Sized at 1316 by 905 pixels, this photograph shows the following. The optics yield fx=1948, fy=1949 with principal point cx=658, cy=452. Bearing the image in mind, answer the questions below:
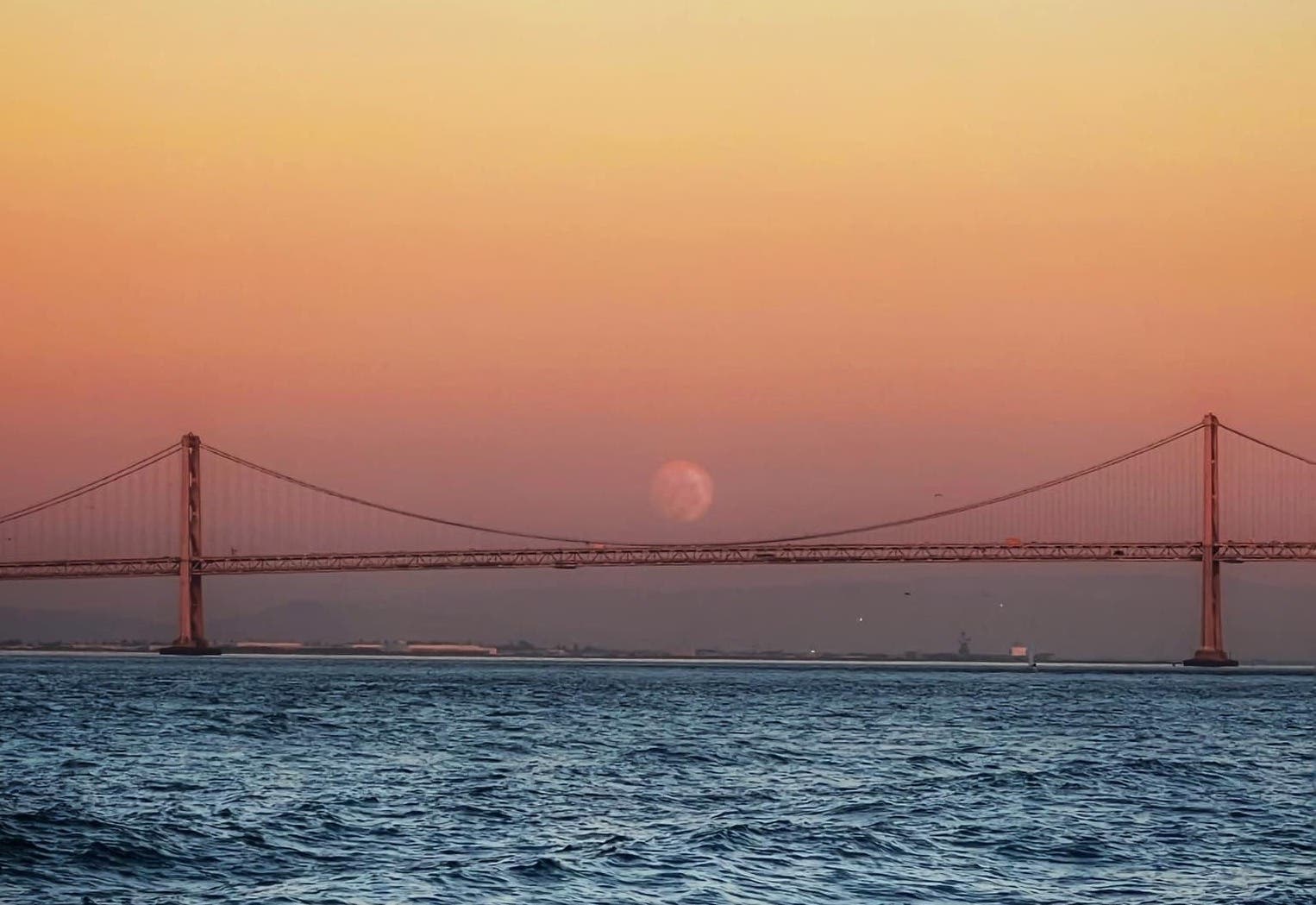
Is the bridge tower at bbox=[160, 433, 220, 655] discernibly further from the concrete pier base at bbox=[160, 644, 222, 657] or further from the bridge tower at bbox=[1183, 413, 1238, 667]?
the bridge tower at bbox=[1183, 413, 1238, 667]

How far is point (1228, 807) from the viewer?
2794cm

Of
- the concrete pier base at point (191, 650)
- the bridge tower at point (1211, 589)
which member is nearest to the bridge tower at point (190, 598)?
the concrete pier base at point (191, 650)

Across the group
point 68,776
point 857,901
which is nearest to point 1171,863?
point 857,901

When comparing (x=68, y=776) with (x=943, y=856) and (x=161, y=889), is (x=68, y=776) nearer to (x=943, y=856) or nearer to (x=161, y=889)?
(x=161, y=889)

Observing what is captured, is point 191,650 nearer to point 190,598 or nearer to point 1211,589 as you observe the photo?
point 190,598

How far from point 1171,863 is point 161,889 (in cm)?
1086

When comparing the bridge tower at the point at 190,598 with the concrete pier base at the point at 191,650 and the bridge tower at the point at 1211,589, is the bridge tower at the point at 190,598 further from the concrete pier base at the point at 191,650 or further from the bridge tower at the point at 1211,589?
the bridge tower at the point at 1211,589

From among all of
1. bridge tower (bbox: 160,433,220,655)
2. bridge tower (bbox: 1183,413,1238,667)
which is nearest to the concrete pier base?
bridge tower (bbox: 160,433,220,655)

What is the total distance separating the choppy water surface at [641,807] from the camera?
19.7 metres

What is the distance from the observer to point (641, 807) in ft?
86.8

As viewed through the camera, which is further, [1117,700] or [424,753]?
[1117,700]

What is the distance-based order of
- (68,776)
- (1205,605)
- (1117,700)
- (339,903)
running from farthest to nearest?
(1205,605)
(1117,700)
(68,776)
(339,903)

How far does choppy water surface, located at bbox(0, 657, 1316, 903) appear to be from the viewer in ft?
64.7

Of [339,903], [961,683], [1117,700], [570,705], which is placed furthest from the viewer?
[961,683]
